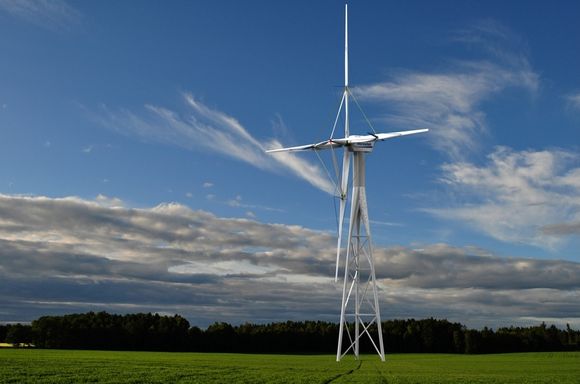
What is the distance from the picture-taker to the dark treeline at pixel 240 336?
6235 inches

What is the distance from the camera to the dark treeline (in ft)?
520

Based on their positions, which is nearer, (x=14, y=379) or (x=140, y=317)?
(x=14, y=379)

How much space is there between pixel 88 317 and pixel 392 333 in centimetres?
8012

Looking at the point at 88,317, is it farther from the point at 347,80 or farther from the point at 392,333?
the point at 347,80

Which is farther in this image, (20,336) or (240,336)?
(240,336)

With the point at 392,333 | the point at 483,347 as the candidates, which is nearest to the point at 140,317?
the point at 392,333

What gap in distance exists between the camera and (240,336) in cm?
16662

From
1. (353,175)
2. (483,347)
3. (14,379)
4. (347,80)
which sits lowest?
(14,379)

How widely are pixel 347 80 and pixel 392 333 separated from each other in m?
110

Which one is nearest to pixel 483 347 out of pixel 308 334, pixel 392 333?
pixel 392 333

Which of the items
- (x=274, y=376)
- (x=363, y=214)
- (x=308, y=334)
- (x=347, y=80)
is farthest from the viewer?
(x=308, y=334)

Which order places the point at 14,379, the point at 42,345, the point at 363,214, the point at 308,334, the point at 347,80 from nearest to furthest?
the point at 14,379
the point at 363,214
the point at 347,80
the point at 42,345
the point at 308,334

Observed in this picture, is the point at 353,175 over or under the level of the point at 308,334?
over

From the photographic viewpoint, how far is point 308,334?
6634 inches
